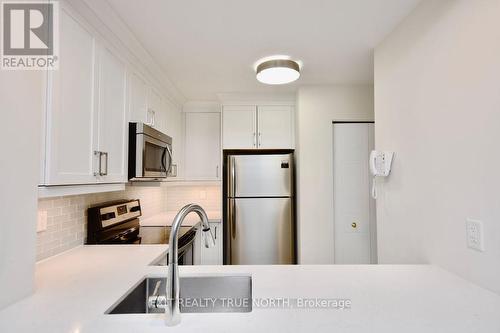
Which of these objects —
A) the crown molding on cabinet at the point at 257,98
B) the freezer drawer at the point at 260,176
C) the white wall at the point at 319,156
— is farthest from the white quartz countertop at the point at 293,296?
the crown molding on cabinet at the point at 257,98

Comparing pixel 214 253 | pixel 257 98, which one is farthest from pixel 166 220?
pixel 257 98

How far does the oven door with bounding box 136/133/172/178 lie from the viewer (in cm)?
190

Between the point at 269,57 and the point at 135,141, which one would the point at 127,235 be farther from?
the point at 269,57

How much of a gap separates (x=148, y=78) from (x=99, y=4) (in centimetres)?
85

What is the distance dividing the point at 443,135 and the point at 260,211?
183 centimetres

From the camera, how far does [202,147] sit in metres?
3.33

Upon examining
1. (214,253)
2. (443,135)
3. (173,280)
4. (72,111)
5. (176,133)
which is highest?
(176,133)

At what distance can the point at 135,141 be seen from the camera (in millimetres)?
1888

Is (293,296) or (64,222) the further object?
(64,222)

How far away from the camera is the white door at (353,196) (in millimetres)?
2686

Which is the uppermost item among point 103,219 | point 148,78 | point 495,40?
point 148,78

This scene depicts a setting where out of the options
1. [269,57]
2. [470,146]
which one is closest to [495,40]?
[470,146]

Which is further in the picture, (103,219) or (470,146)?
(103,219)

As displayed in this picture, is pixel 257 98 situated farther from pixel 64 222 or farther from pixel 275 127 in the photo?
pixel 64 222
